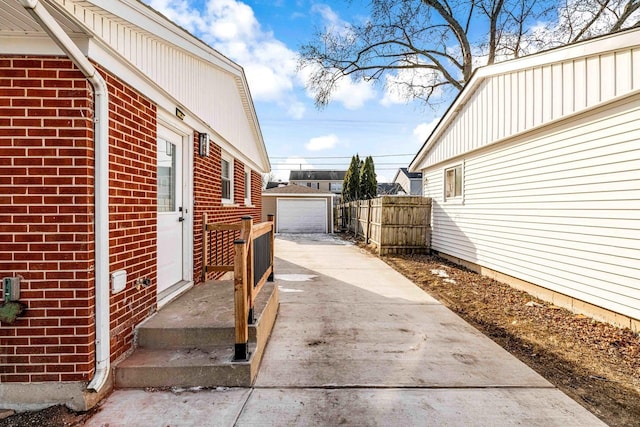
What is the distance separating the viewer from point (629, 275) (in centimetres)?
409

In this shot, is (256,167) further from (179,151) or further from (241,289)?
(241,289)

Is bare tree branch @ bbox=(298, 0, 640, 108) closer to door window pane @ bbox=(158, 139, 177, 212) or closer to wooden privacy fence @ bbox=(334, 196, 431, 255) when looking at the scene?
wooden privacy fence @ bbox=(334, 196, 431, 255)

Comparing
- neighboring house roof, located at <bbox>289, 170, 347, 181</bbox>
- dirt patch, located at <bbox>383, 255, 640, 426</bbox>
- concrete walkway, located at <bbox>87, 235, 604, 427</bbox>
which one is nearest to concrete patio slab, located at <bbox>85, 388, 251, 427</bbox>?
concrete walkway, located at <bbox>87, 235, 604, 427</bbox>

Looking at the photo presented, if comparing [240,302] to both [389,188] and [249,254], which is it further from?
Result: [389,188]

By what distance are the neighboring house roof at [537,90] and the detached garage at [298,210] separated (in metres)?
11.1

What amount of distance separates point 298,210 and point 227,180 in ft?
41.4

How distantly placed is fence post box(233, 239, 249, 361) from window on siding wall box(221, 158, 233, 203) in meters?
3.89

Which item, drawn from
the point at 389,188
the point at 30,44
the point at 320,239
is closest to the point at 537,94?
the point at 30,44

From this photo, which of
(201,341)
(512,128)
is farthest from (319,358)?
(512,128)

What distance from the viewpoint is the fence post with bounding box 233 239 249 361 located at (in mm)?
2801

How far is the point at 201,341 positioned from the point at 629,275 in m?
4.92

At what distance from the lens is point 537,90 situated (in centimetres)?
557

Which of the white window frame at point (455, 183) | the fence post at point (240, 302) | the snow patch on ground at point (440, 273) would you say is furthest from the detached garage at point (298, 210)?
the fence post at point (240, 302)

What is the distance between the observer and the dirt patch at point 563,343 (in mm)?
2752
